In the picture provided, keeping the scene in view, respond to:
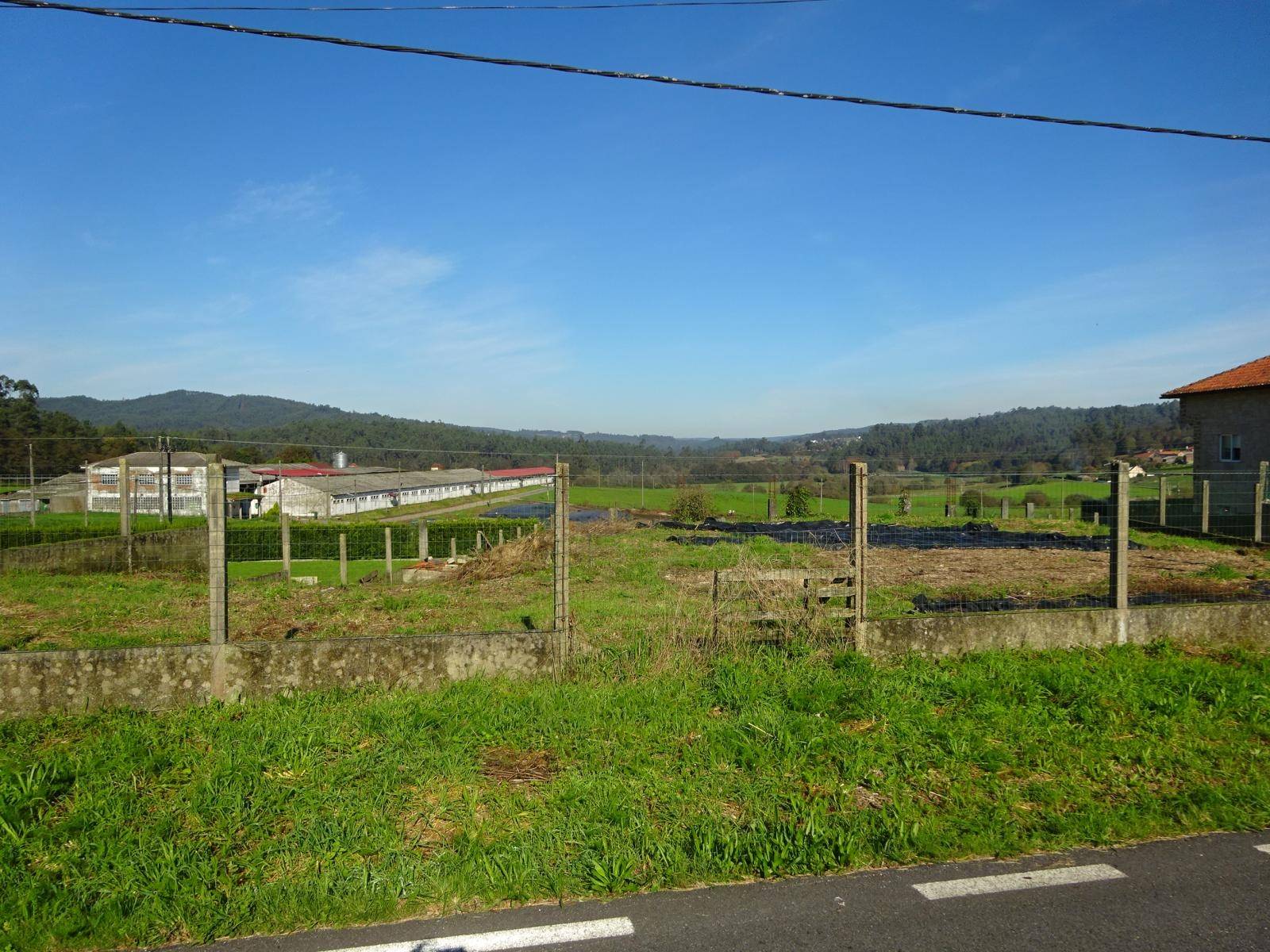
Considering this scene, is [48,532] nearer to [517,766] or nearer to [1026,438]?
[517,766]

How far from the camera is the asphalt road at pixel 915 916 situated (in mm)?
3270

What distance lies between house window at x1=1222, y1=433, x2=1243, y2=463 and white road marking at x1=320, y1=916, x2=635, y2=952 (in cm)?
3371

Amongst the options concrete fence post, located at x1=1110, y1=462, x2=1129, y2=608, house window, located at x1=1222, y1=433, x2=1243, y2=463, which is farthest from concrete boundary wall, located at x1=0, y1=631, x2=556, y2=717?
house window, located at x1=1222, y1=433, x2=1243, y2=463

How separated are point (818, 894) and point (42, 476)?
63.1ft

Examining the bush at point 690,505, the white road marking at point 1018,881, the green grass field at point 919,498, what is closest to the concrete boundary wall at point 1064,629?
the white road marking at point 1018,881

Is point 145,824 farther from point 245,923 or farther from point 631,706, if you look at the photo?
point 631,706

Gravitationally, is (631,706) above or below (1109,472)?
below

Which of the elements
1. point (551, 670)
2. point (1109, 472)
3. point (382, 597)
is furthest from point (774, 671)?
point (382, 597)

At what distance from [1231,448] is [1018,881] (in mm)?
32622

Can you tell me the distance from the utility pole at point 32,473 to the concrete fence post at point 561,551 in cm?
1528

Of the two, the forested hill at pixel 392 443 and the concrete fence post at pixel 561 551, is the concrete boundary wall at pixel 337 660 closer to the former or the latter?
the concrete fence post at pixel 561 551

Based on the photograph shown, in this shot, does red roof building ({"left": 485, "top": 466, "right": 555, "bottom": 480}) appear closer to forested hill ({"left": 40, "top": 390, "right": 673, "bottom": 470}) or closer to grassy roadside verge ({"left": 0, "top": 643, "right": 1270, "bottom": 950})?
forested hill ({"left": 40, "top": 390, "right": 673, "bottom": 470})

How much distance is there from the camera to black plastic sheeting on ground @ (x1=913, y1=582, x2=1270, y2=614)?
969cm

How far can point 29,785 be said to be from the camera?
441cm
